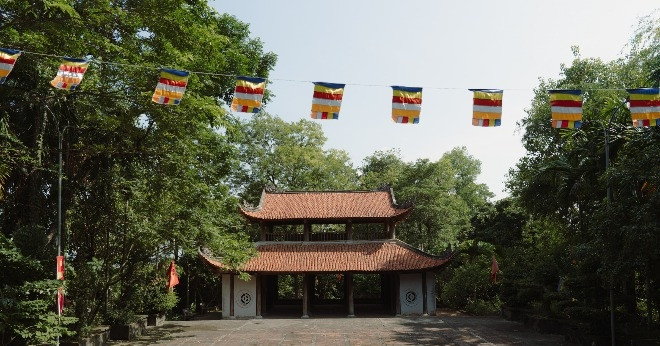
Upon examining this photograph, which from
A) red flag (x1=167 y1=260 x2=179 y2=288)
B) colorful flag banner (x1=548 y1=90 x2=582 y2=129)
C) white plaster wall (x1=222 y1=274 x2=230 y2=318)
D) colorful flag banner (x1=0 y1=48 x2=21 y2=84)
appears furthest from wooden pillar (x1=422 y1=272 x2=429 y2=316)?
colorful flag banner (x1=0 y1=48 x2=21 y2=84)

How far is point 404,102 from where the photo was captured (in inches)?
472

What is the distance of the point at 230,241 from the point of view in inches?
731

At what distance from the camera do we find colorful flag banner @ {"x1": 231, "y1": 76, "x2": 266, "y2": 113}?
11680 mm

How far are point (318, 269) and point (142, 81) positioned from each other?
14714 millimetres

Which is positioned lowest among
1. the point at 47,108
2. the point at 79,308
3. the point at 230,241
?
the point at 79,308

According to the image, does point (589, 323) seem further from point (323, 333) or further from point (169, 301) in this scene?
point (169, 301)

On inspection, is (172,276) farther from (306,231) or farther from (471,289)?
(471,289)

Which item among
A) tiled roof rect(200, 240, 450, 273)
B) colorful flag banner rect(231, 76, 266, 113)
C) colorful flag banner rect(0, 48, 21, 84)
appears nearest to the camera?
colorful flag banner rect(0, 48, 21, 84)

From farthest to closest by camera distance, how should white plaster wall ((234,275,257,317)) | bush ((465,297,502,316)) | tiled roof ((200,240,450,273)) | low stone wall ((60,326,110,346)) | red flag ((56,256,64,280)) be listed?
bush ((465,297,502,316)) < white plaster wall ((234,275,257,317)) < tiled roof ((200,240,450,273)) < low stone wall ((60,326,110,346)) < red flag ((56,256,64,280))

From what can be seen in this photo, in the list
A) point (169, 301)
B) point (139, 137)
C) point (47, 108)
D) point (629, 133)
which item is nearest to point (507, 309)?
point (629, 133)

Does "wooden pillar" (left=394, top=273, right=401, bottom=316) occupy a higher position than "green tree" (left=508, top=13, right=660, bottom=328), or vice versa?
"green tree" (left=508, top=13, right=660, bottom=328)

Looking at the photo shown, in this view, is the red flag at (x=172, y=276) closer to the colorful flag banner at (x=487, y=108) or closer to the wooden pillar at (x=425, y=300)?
the wooden pillar at (x=425, y=300)

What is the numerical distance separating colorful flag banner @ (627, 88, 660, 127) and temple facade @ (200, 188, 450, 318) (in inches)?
556

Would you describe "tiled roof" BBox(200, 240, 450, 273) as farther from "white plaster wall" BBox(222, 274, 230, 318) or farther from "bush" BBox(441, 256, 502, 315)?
"bush" BBox(441, 256, 502, 315)
